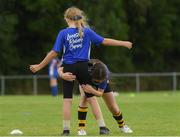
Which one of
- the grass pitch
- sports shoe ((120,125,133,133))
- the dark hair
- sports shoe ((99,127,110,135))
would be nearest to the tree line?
the grass pitch

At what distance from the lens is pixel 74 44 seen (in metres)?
12.1

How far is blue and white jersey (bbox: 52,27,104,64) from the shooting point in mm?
12102

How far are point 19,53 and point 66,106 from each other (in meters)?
37.5

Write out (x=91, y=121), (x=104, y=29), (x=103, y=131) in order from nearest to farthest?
(x=103, y=131) < (x=91, y=121) < (x=104, y=29)

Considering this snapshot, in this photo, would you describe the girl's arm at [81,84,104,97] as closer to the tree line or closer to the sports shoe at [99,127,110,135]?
the sports shoe at [99,127,110,135]

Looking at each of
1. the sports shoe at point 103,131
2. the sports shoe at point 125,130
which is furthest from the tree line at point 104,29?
the sports shoe at point 103,131

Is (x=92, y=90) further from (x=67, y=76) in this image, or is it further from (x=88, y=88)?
(x=67, y=76)

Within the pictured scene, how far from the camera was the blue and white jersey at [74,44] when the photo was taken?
12.1 meters

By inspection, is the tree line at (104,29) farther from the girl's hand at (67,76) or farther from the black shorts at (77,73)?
the girl's hand at (67,76)

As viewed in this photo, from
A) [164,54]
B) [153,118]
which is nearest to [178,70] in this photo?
[164,54]

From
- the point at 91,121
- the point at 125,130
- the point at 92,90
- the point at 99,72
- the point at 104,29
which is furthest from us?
the point at 104,29

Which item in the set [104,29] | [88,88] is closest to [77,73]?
[88,88]

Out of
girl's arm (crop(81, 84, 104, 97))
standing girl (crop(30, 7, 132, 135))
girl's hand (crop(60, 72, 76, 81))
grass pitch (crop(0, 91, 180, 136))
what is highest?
standing girl (crop(30, 7, 132, 135))

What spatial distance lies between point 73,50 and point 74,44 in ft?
0.36
